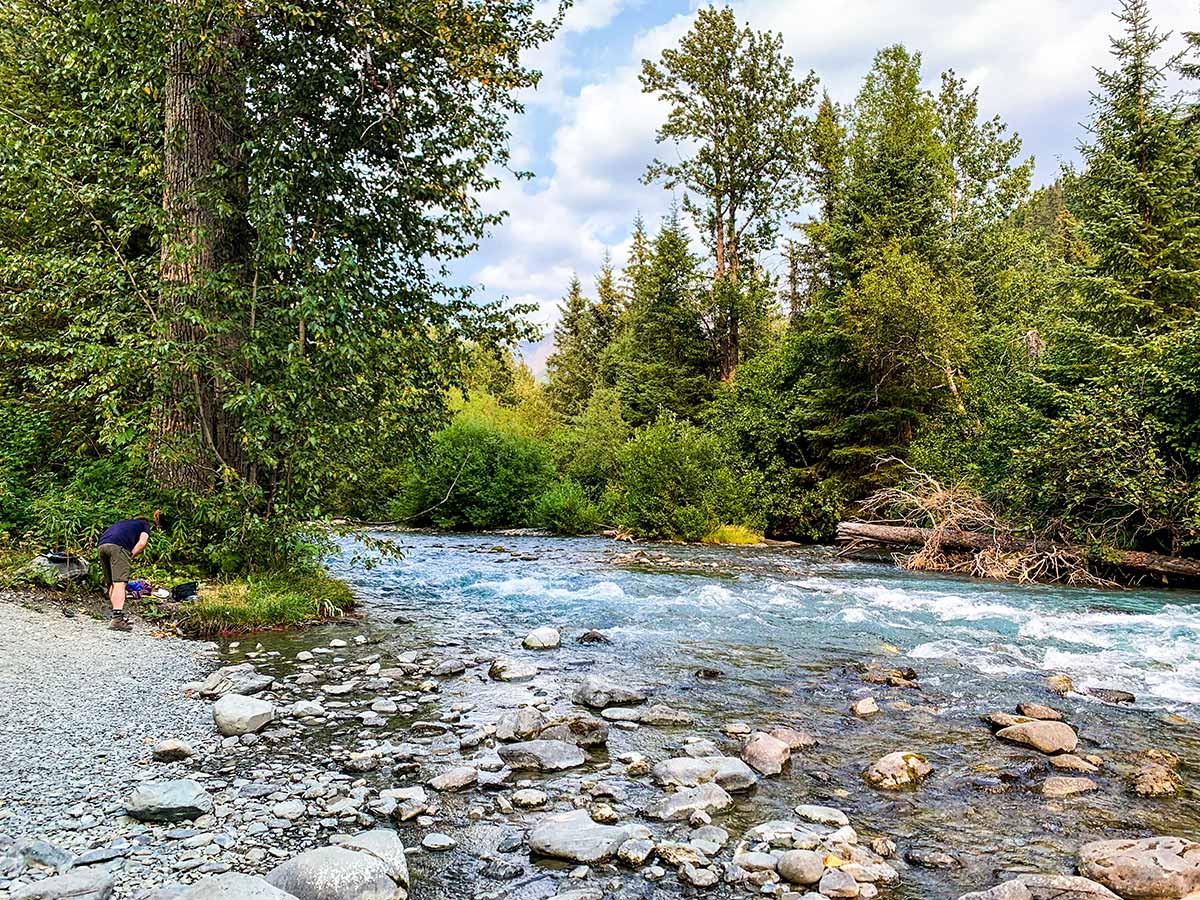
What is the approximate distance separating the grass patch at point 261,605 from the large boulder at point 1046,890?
8.08m

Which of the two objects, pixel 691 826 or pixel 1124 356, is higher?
pixel 1124 356

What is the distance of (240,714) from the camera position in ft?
17.9

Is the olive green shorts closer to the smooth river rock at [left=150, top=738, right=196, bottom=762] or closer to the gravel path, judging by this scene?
the gravel path

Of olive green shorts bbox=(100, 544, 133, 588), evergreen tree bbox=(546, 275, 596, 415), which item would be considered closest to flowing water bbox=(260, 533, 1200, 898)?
olive green shorts bbox=(100, 544, 133, 588)

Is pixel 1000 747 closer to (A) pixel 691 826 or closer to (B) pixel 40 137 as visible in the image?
(A) pixel 691 826

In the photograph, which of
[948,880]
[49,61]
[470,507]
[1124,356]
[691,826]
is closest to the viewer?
[948,880]

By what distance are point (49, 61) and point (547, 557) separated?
549 inches

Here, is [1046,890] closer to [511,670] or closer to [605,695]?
[605,695]

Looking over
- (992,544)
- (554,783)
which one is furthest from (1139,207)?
(554,783)

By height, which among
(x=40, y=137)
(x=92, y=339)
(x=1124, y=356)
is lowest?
(x=92, y=339)

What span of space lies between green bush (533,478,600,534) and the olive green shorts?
63.7 ft

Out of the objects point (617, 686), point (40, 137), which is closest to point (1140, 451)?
point (617, 686)

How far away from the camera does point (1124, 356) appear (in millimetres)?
15719

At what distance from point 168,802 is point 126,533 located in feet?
20.3
